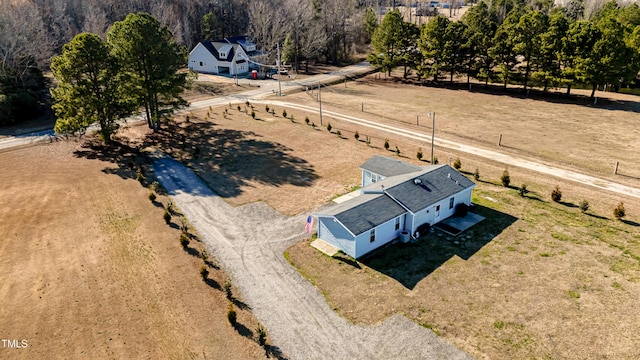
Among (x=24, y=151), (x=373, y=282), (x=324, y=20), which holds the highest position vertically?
(x=324, y=20)

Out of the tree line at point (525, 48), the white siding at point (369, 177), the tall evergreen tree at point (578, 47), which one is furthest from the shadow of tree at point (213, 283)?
the tall evergreen tree at point (578, 47)

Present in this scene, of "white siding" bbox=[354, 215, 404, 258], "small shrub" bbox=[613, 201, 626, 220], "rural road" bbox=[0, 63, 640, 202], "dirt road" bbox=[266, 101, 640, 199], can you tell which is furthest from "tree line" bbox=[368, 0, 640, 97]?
"white siding" bbox=[354, 215, 404, 258]

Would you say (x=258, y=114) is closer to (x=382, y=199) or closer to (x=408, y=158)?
(x=408, y=158)

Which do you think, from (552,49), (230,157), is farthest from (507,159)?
(552,49)

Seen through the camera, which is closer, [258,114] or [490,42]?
[258,114]

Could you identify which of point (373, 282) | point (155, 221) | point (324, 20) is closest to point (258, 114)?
point (155, 221)

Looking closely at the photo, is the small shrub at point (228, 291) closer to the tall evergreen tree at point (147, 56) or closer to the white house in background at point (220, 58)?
the tall evergreen tree at point (147, 56)

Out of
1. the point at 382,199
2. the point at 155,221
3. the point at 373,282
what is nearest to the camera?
the point at 373,282
